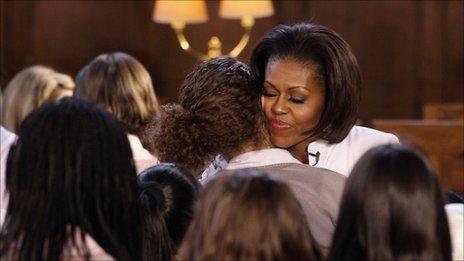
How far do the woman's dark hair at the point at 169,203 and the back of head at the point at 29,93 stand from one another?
248 cm

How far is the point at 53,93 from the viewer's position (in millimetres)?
5336

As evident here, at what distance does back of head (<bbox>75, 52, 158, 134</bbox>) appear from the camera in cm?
438

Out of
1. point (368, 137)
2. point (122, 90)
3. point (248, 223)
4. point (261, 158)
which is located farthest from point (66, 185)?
point (122, 90)

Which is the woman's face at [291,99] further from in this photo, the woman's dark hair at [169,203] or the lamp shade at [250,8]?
the lamp shade at [250,8]

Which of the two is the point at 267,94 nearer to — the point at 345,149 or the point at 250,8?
the point at 345,149

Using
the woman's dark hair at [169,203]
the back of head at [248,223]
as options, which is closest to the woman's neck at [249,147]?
the woman's dark hair at [169,203]

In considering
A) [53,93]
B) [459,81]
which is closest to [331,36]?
[53,93]

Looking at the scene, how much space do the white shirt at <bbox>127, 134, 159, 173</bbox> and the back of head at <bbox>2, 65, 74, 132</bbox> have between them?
3.60 ft

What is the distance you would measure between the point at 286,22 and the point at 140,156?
16.0 feet

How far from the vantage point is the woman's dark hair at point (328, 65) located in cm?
315

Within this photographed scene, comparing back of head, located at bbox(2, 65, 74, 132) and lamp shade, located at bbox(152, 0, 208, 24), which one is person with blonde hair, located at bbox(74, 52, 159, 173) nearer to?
back of head, located at bbox(2, 65, 74, 132)

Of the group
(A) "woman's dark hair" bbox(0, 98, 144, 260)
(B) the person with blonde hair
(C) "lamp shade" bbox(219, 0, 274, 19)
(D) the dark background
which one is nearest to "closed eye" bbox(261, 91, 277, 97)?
(A) "woman's dark hair" bbox(0, 98, 144, 260)

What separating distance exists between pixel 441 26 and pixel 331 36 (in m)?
5.50

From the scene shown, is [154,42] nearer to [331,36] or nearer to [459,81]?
[459,81]
